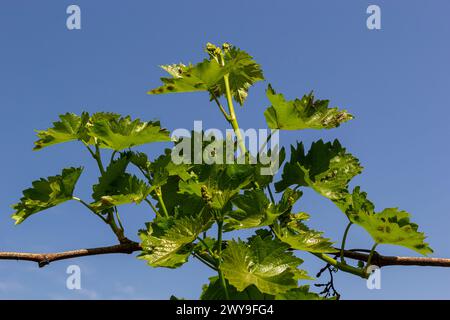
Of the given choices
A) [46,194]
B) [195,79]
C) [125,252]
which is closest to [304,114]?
[195,79]

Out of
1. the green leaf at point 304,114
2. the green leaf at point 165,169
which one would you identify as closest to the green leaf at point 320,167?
the green leaf at point 304,114

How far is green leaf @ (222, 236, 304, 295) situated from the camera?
1560 mm

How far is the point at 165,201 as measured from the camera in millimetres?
2008

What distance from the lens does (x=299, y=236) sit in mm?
1709

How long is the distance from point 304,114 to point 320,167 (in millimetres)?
199

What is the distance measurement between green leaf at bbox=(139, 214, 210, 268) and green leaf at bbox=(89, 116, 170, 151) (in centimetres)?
38

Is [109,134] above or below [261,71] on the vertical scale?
below

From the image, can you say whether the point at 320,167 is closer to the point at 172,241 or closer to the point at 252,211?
the point at 252,211

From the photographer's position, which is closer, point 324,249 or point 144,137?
point 324,249

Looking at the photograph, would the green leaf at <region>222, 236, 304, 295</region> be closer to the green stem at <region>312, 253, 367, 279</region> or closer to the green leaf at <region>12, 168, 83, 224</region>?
the green stem at <region>312, 253, 367, 279</region>

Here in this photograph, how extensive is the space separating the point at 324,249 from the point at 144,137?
747 millimetres
